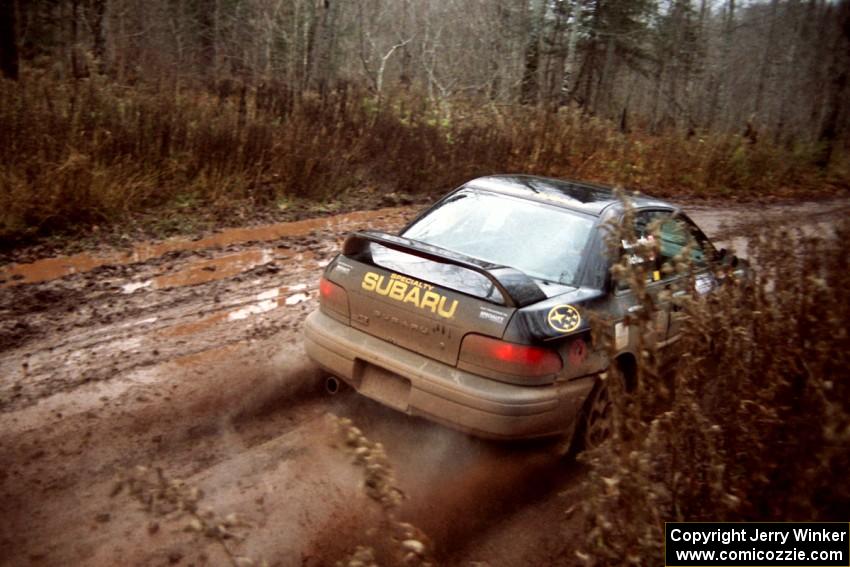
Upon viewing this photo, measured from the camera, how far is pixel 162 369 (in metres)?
4.97

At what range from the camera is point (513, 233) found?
15.1 feet

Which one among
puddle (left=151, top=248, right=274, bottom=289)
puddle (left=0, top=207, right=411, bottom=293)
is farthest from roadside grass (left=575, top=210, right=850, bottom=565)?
puddle (left=0, top=207, right=411, bottom=293)

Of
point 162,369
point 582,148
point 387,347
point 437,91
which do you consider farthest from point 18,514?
point 437,91

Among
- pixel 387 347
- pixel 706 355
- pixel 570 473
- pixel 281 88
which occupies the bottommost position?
pixel 570 473

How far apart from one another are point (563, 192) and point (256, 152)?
6442 mm

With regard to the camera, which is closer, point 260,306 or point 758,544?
point 758,544

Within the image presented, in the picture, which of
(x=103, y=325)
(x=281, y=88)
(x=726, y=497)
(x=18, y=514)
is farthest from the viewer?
(x=281, y=88)

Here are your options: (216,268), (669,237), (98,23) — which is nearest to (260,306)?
(216,268)

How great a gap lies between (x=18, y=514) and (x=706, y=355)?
3.34 metres

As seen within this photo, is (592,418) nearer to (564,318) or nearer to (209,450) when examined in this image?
(564,318)

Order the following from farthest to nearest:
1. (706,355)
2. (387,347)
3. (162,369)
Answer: (162,369)
(387,347)
(706,355)

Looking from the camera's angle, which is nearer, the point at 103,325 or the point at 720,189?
the point at 103,325

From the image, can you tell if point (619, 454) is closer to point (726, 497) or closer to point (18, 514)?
point (726, 497)

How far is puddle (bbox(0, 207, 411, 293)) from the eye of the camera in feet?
21.7
